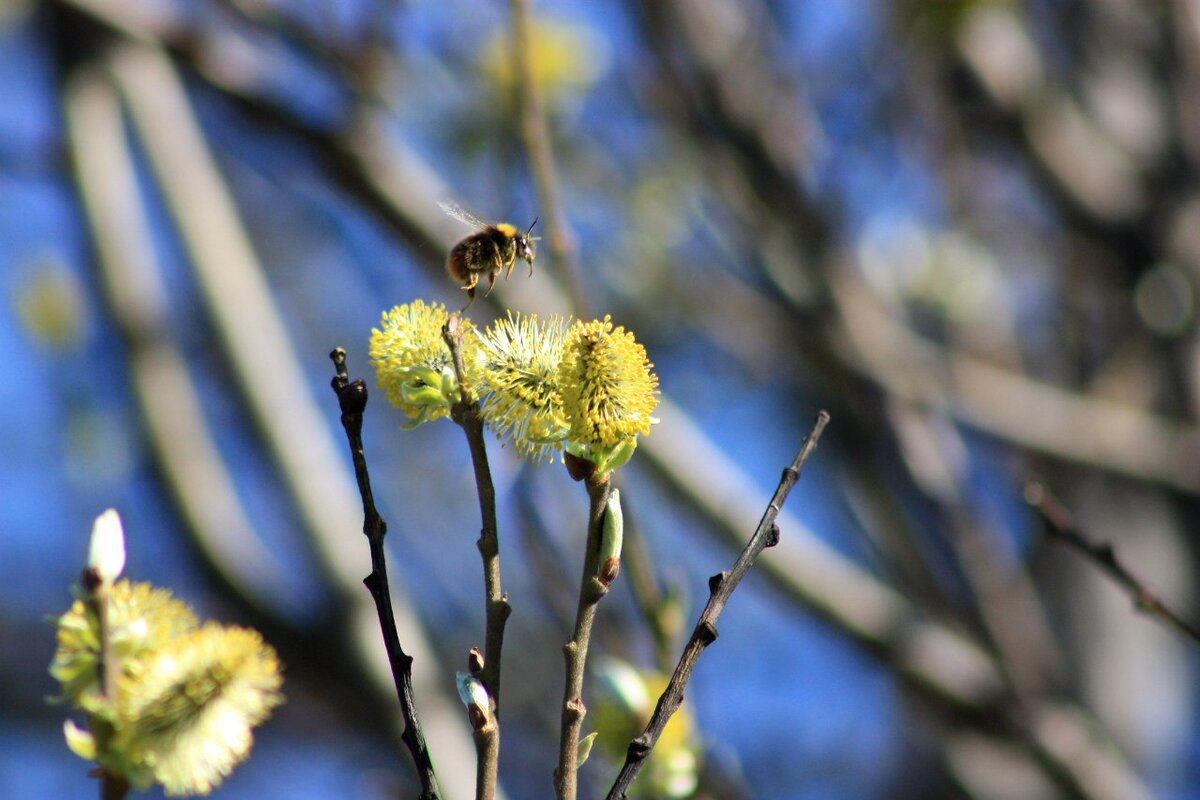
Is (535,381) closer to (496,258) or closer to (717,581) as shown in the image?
(717,581)

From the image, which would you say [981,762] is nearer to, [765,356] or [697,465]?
[697,465]

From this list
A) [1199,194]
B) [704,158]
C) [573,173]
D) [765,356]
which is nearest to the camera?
[704,158]

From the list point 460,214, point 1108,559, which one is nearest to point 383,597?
point 460,214

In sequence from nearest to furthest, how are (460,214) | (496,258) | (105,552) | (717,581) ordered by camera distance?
(105,552) < (717,581) < (496,258) < (460,214)

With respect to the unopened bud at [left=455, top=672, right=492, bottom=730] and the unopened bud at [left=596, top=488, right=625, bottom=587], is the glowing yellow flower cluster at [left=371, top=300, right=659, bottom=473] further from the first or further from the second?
the unopened bud at [left=455, top=672, right=492, bottom=730]

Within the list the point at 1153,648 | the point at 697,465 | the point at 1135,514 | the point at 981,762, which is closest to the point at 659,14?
the point at 697,465

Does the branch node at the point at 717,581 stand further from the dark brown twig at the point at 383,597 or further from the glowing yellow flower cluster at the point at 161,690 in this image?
the glowing yellow flower cluster at the point at 161,690
